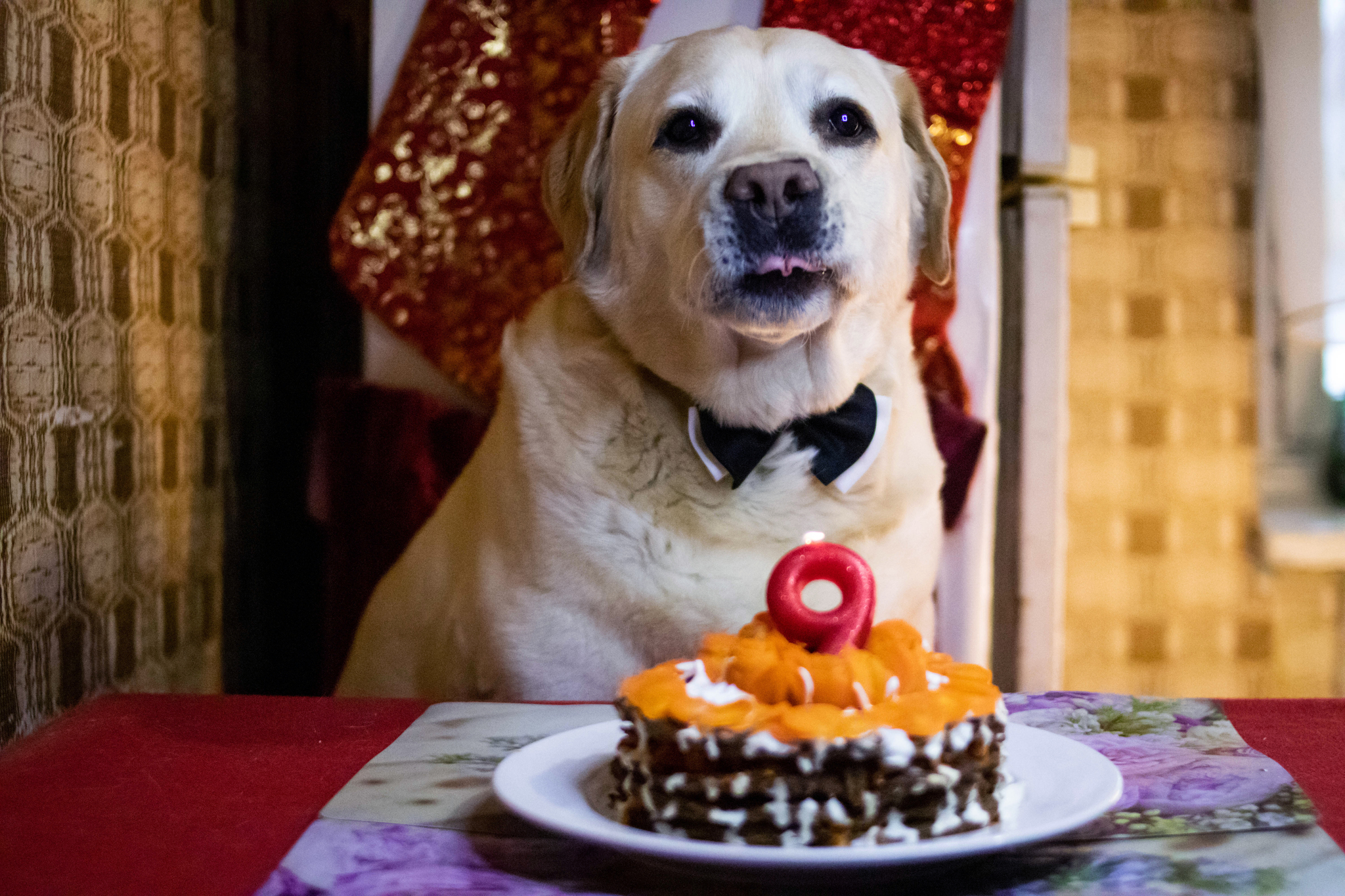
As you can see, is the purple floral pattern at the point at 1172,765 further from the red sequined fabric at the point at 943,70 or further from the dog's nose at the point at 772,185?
the red sequined fabric at the point at 943,70

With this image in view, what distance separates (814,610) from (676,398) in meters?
0.75

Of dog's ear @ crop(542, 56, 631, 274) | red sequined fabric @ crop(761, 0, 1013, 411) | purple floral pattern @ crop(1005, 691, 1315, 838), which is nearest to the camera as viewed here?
purple floral pattern @ crop(1005, 691, 1315, 838)

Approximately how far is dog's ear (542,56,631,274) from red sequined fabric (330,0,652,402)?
48 cm

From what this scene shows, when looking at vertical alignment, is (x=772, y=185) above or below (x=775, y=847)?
above

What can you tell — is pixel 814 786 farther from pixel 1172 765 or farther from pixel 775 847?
pixel 1172 765

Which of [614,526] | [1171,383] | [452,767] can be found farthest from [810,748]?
[1171,383]

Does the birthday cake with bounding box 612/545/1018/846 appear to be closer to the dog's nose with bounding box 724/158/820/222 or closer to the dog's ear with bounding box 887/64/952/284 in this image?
the dog's nose with bounding box 724/158/820/222

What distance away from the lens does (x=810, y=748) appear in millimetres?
499

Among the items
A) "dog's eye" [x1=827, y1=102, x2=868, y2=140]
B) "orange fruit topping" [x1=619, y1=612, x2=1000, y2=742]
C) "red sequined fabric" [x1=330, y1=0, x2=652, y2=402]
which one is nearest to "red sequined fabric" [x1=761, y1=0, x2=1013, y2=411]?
"red sequined fabric" [x1=330, y1=0, x2=652, y2=402]

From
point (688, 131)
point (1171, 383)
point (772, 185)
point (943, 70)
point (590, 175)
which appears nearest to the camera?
point (772, 185)

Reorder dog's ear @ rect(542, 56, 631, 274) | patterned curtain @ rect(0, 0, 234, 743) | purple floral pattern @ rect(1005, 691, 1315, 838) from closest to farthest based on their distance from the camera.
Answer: purple floral pattern @ rect(1005, 691, 1315, 838)
patterned curtain @ rect(0, 0, 234, 743)
dog's ear @ rect(542, 56, 631, 274)

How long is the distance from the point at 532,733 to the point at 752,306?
535 millimetres

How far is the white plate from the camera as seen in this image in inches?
17.9

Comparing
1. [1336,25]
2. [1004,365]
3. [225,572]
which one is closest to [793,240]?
[1004,365]
